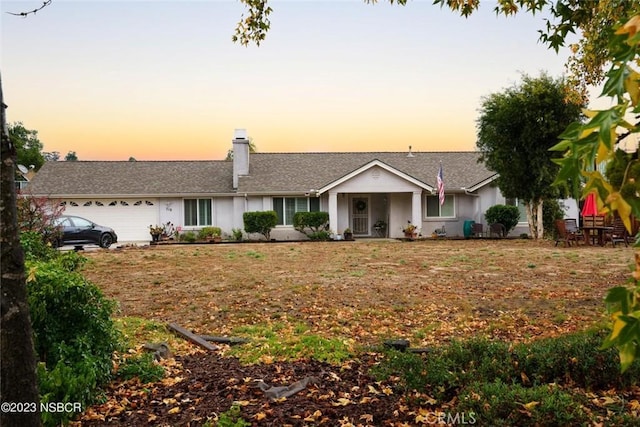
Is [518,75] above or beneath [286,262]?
above

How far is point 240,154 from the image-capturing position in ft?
92.2

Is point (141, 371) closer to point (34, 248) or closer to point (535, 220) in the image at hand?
point (34, 248)

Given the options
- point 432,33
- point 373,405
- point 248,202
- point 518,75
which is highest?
point 518,75

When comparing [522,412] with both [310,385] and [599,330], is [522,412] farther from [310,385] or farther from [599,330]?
[599,330]

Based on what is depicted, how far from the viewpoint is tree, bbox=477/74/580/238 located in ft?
68.6

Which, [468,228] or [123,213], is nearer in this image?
[468,228]

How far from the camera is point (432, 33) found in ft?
43.7

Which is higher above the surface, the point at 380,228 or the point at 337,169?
the point at 337,169

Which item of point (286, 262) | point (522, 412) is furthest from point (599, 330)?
point (286, 262)

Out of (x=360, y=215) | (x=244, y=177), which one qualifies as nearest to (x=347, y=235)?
(x=360, y=215)

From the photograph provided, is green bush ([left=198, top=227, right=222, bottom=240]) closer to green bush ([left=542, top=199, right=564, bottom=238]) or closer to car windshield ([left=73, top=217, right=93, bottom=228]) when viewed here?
car windshield ([left=73, top=217, right=93, bottom=228])

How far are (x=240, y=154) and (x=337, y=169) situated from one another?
6423 mm

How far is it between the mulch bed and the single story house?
819 inches

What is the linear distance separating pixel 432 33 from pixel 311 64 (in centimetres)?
453
